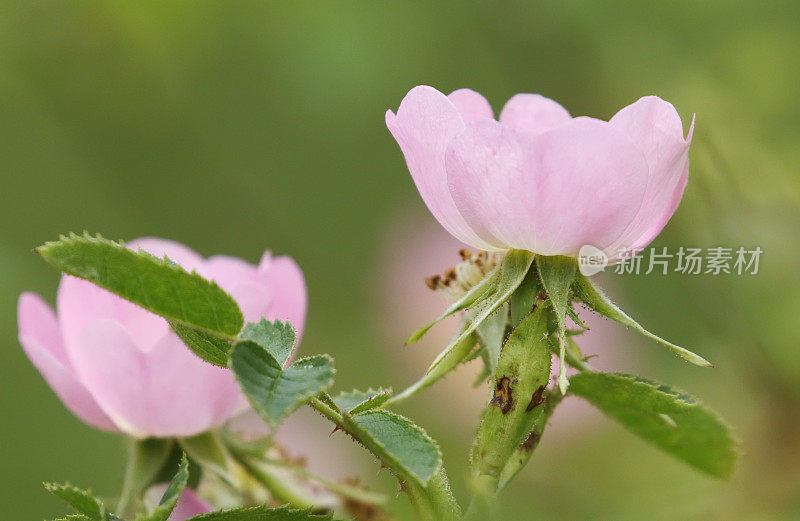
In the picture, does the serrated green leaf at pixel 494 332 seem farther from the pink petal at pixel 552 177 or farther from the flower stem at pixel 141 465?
the flower stem at pixel 141 465

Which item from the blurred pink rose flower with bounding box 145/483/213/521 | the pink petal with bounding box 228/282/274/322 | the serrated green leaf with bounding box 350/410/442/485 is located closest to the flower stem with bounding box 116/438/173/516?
the blurred pink rose flower with bounding box 145/483/213/521

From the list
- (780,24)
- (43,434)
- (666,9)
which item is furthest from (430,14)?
(43,434)

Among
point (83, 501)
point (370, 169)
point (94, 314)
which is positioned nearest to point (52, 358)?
point (94, 314)

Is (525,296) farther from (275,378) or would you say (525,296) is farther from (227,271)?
(227,271)

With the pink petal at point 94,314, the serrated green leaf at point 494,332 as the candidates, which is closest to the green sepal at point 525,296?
the serrated green leaf at point 494,332

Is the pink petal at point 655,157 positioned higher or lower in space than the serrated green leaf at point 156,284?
higher

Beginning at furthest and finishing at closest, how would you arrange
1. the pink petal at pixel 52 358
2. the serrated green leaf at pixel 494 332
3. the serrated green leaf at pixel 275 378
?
1. the pink petal at pixel 52 358
2. the serrated green leaf at pixel 494 332
3. the serrated green leaf at pixel 275 378

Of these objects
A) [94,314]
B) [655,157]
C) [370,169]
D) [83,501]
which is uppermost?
[370,169]
